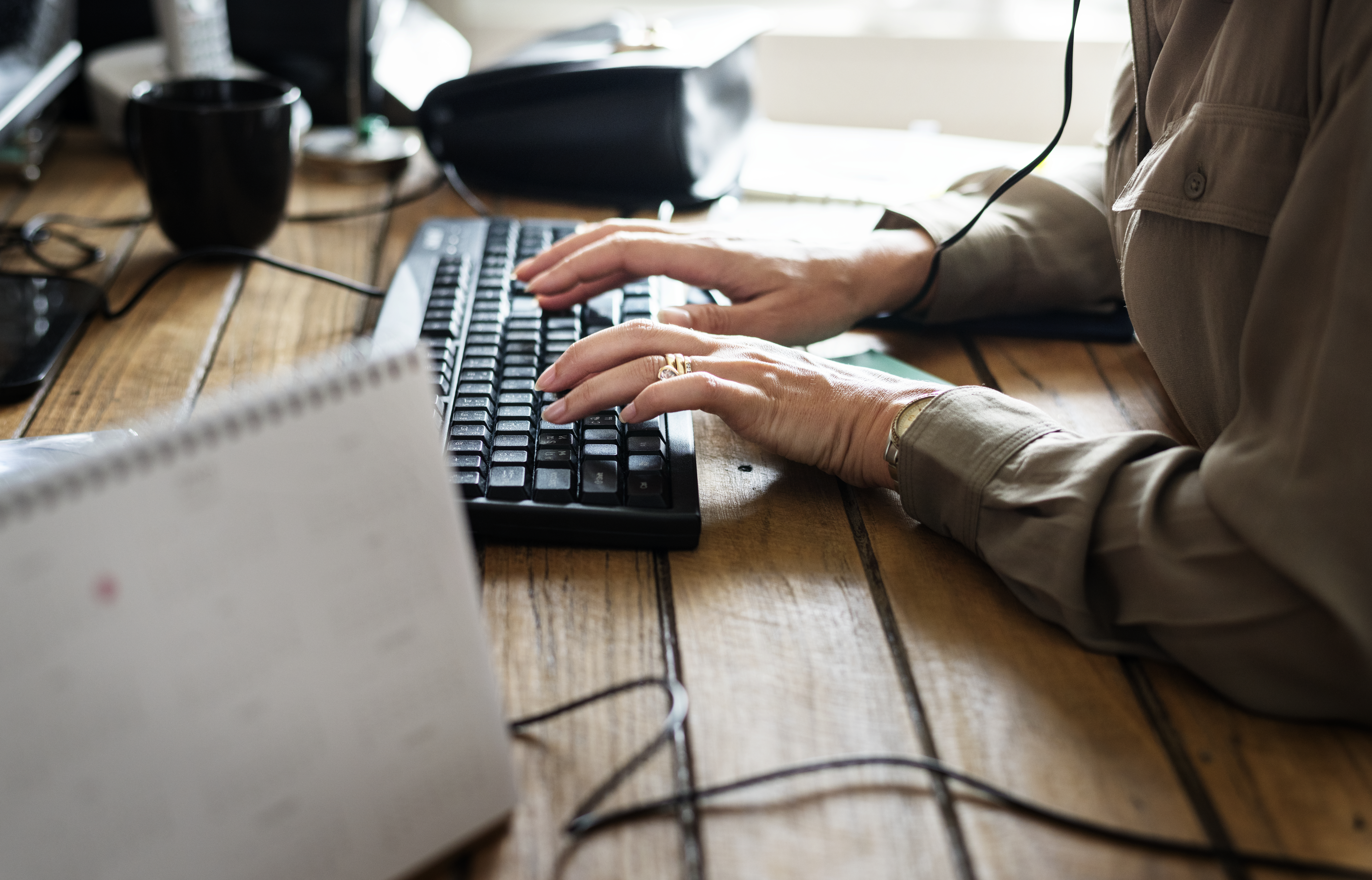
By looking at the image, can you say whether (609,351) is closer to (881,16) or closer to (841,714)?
(841,714)

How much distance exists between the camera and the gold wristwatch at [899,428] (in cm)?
60

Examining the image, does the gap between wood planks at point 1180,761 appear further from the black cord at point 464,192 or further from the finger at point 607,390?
the black cord at point 464,192

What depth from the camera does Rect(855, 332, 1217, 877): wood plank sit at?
40 centimetres

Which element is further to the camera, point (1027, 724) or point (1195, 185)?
point (1195, 185)

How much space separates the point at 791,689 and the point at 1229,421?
1.05ft

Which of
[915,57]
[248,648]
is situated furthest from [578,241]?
[915,57]

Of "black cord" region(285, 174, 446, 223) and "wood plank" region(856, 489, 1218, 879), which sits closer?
"wood plank" region(856, 489, 1218, 879)

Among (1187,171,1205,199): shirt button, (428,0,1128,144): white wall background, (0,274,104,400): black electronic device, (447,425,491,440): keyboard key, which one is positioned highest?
(1187,171,1205,199): shirt button

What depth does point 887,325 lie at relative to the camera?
2.81 feet

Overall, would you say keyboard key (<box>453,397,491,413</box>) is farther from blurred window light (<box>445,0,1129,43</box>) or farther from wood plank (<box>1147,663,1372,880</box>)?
blurred window light (<box>445,0,1129,43</box>)

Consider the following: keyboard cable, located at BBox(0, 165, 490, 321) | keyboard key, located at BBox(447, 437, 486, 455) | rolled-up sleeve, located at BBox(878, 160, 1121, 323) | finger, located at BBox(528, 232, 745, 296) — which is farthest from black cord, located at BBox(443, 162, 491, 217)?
keyboard key, located at BBox(447, 437, 486, 455)

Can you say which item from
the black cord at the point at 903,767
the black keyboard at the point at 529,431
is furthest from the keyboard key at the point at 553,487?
the black cord at the point at 903,767

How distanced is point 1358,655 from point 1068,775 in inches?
5.6

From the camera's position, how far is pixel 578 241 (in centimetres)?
80
